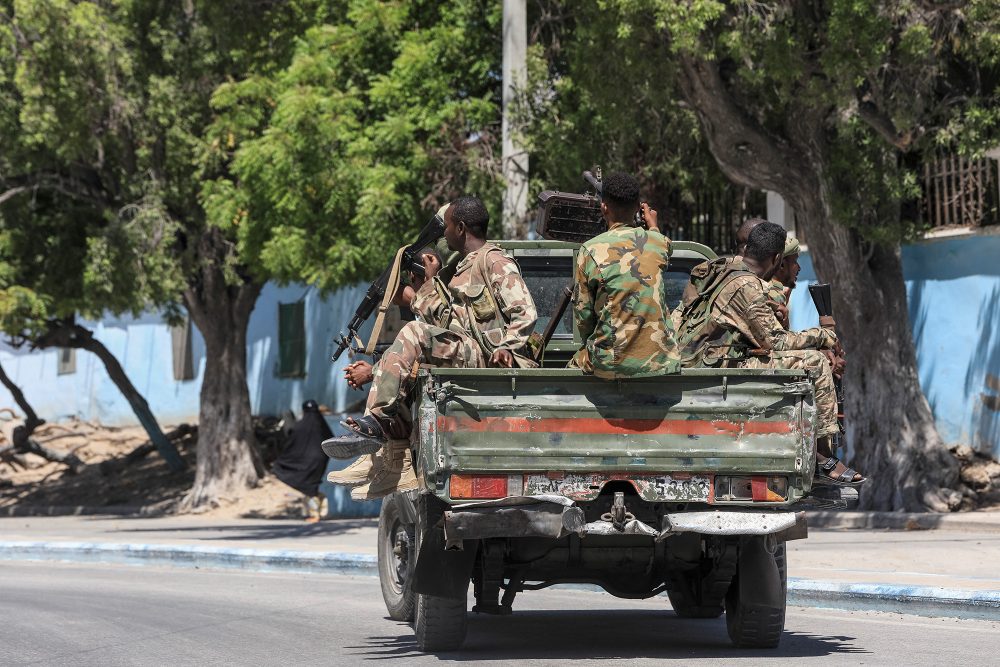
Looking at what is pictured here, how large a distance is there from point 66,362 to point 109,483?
8520 mm

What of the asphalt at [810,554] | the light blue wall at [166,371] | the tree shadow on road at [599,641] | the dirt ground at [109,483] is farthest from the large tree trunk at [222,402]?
the tree shadow on road at [599,641]

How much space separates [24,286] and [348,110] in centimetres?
687

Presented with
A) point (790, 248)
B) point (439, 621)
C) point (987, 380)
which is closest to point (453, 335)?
point (439, 621)

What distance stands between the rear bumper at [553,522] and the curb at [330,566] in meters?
2.85

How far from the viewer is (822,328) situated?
840 centimetres

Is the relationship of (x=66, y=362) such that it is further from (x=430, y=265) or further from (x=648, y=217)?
(x=648, y=217)

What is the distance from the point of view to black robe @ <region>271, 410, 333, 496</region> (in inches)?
847

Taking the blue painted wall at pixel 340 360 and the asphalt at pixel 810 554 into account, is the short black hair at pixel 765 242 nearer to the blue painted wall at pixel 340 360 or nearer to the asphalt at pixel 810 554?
the asphalt at pixel 810 554

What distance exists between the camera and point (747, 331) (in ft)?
25.0

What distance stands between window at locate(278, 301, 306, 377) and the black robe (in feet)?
24.6

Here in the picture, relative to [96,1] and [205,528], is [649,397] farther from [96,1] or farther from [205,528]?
[96,1]

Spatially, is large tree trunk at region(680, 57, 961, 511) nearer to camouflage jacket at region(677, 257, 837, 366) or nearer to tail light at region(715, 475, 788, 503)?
camouflage jacket at region(677, 257, 837, 366)

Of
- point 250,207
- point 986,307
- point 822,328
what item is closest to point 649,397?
point 822,328

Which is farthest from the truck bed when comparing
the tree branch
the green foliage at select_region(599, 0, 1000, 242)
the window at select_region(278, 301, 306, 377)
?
the window at select_region(278, 301, 306, 377)
